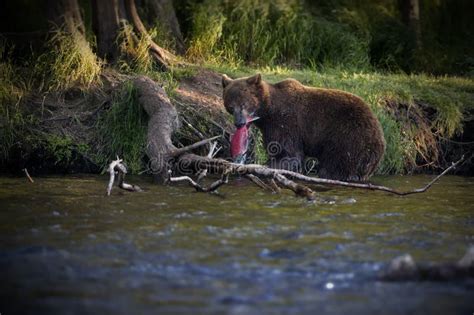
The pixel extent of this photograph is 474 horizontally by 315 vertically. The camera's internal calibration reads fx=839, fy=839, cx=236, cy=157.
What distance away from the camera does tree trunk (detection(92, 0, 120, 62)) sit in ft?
41.3

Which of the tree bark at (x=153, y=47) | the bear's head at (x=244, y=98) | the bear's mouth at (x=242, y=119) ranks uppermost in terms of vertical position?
the tree bark at (x=153, y=47)

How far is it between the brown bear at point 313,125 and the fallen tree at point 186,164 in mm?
516

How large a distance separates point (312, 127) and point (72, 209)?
3451 millimetres

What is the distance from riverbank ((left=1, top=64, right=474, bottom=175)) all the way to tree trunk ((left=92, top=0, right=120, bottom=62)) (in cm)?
65

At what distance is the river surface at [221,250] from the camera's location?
5.27 metres

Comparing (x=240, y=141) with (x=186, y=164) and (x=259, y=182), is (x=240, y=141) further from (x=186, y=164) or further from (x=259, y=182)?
(x=259, y=182)

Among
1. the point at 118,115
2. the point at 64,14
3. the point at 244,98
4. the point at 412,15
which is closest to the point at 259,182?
the point at 244,98

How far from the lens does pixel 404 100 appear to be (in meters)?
12.6

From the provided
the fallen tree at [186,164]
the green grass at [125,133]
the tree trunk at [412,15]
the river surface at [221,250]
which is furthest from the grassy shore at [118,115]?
the tree trunk at [412,15]

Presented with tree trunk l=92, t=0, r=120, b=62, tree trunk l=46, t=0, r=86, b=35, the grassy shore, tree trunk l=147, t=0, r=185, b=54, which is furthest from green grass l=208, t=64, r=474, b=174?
tree trunk l=46, t=0, r=86, b=35

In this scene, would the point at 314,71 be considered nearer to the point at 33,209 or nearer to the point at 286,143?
the point at 286,143

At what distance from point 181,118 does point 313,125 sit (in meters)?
1.97

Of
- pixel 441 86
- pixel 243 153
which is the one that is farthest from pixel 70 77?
pixel 441 86

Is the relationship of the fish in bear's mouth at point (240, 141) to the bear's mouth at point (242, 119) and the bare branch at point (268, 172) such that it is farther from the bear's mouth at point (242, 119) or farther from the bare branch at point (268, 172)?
the bare branch at point (268, 172)
